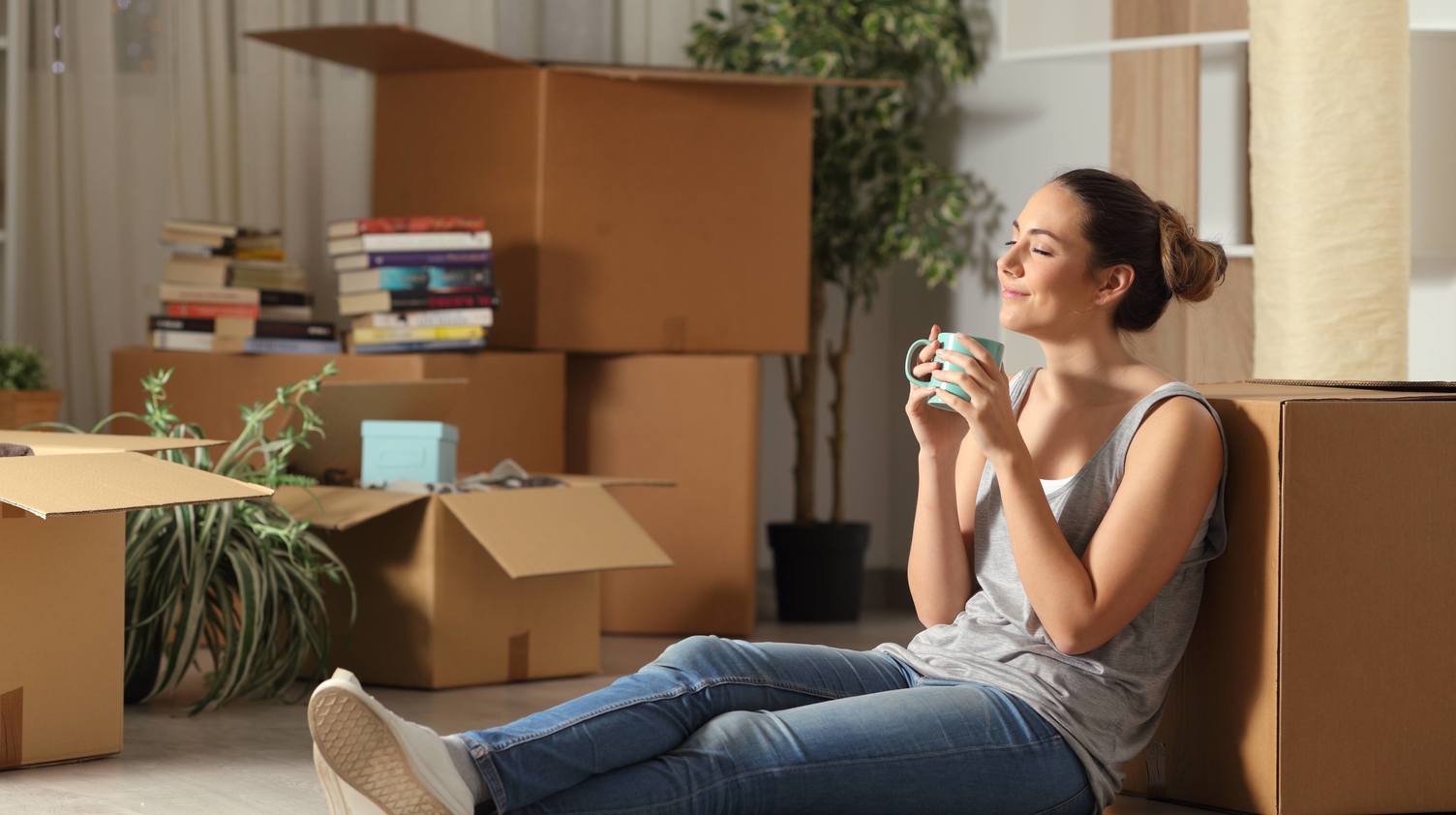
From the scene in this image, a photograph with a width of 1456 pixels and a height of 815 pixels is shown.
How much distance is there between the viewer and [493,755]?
149 centimetres

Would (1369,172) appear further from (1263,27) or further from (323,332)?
(323,332)

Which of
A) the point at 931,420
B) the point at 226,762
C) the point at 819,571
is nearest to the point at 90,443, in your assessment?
the point at 226,762

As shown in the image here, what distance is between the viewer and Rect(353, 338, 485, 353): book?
3.22 meters

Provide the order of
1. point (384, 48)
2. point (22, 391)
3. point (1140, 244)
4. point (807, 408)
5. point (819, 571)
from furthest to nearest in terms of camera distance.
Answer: point (807, 408) → point (819, 571) → point (384, 48) → point (22, 391) → point (1140, 244)

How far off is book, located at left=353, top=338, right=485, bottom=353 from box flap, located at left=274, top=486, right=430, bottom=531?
20.0 inches

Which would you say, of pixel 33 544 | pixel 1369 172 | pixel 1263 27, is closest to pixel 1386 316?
pixel 1369 172

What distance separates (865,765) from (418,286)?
1.91 metres

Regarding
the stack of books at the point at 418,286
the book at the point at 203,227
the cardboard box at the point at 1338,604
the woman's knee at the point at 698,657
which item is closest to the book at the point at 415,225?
the stack of books at the point at 418,286

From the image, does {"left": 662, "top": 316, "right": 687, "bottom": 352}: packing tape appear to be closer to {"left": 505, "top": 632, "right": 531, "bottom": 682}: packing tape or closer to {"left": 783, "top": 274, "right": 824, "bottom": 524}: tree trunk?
{"left": 783, "top": 274, "right": 824, "bottom": 524}: tree trunk

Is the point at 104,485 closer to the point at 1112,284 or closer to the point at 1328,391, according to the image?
the point at 1112,284

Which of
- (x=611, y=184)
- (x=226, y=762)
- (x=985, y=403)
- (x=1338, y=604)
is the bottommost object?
(x=226, y=762)

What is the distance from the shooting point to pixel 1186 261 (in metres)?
1.74

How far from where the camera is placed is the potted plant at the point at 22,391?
3.05 meters

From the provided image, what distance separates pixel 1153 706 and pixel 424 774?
0.76 metres
